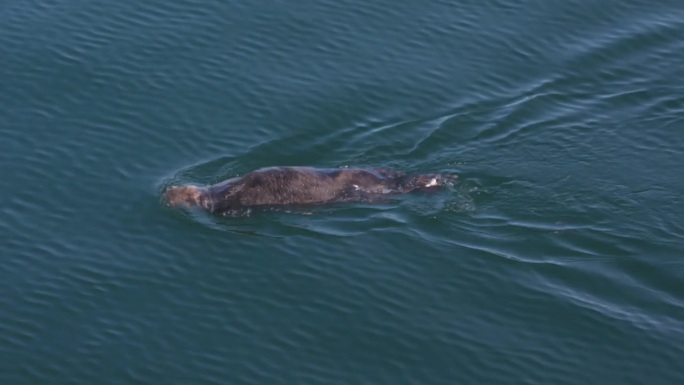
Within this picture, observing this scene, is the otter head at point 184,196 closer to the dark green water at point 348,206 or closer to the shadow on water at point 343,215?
the shadow on water at point 343,215

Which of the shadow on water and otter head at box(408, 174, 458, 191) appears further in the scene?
otter head at box(408, 174, 458, 191)

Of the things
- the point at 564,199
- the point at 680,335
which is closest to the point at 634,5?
the point at 564,199

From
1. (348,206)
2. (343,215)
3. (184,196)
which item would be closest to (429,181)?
(348,206)

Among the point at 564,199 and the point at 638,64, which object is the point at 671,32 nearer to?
the point at 638,64

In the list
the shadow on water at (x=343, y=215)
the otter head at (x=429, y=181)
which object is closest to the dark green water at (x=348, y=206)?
the shadow on water at (x=343, y=215)

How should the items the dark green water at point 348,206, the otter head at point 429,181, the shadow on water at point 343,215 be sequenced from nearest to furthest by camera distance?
the dark green water at point 348,206
the shadow on water at point 343,215
the otter head at point 429,181

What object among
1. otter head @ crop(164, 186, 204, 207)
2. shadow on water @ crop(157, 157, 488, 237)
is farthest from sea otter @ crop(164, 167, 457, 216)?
shadow on water @ crop(157, 157, 488, 237)

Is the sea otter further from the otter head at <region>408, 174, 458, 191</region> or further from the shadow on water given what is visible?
the shadow on water
